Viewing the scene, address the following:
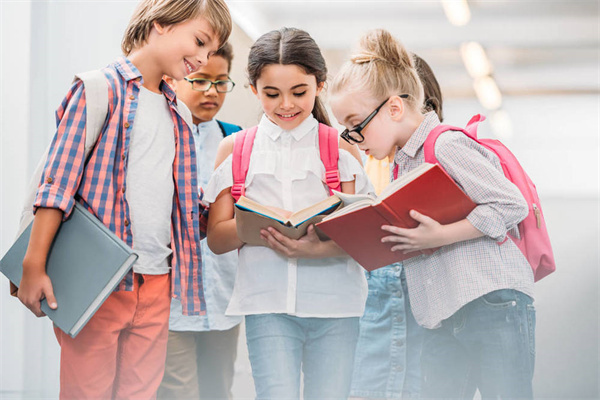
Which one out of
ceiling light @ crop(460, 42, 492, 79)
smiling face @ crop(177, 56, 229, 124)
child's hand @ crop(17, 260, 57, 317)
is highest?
ceiling light @ crop(460, 42, 492, 79)

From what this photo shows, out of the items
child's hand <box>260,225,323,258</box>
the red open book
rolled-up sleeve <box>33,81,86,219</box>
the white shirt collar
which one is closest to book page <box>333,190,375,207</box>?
the red open book

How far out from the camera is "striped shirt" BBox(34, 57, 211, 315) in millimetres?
1475

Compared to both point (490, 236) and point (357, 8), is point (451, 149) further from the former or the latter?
point (357, 8)

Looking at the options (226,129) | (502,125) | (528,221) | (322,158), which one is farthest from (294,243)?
(502,125)

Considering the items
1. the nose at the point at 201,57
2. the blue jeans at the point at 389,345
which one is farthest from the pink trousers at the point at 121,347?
the blue jeans at the point at 389,345

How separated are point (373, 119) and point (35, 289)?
3.05 feet

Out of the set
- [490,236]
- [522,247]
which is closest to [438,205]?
[490,236]

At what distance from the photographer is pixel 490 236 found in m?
1.53

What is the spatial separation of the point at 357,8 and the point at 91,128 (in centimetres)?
133

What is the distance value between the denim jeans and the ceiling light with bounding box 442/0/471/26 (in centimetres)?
132

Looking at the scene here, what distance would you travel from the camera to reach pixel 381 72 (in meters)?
1.72

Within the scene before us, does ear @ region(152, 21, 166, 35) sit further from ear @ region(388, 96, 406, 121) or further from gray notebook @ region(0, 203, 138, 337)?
ear @ region(388, 96, 406, 121)

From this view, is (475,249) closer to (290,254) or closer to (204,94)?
(290,254)

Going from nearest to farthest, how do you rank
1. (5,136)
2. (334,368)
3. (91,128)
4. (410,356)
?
(91,128)
(334,368)
(410,356)
(5,136)
